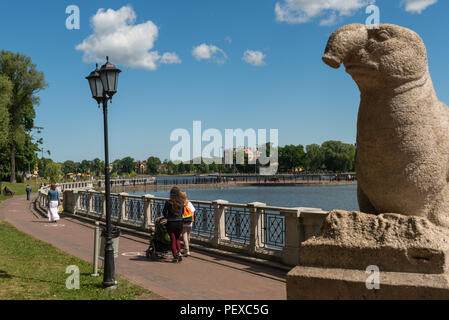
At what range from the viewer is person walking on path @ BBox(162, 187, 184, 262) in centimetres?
952

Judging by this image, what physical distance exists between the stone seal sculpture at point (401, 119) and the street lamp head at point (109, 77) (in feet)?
18.4

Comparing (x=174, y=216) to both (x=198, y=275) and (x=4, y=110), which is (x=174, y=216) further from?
(x=4, y=110)

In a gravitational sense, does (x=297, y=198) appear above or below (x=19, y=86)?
below

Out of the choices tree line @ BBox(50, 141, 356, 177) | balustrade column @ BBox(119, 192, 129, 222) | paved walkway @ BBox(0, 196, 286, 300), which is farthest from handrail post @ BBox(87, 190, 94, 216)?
tree line @ BBox(50, 141, 356, 177)

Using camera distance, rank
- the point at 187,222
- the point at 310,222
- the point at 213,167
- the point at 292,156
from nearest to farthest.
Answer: the point at 310,222 → the point at 187,222 → the point at 292,156 → the point at 213,167

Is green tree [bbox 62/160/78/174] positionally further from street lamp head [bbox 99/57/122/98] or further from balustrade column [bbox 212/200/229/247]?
street lamp head [bbox 99/57/122/98]

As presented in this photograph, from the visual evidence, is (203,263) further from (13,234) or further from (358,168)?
(13,234)

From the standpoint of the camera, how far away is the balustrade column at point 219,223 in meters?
10.9

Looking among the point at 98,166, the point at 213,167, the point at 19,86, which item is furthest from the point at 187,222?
the point at 98,166

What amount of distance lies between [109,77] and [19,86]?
5395 cm

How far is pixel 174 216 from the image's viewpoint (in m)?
9.52

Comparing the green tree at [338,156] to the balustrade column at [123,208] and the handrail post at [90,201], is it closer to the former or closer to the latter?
the handrail post at [90,201]

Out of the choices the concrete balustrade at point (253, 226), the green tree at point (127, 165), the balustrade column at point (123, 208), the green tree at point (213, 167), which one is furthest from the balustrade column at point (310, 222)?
the green tree at point (127, 165)

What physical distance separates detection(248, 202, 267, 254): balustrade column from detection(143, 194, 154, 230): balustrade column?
19.3ft
